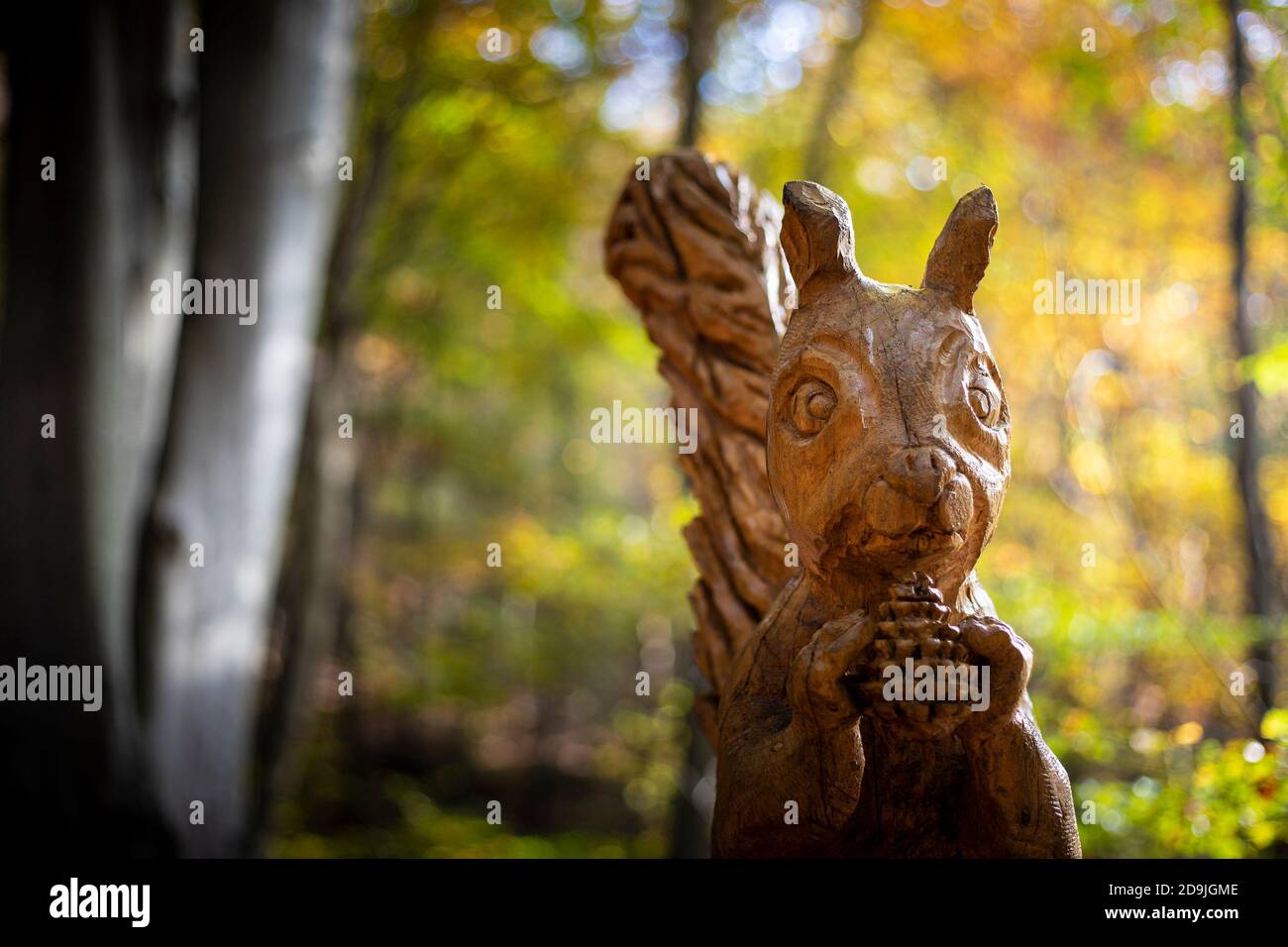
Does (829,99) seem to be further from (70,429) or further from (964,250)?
(964,250)

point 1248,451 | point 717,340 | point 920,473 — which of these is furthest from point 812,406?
point 1248,451

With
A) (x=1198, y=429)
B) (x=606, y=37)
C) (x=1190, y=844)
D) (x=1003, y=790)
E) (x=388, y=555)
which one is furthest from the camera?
(x=388, y=555)

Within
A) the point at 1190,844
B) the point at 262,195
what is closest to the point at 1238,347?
the point at 1190,844

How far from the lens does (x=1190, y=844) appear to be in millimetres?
3268

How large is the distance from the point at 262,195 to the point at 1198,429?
7.39 metres

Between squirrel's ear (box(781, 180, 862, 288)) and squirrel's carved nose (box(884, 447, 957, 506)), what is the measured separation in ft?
1.57

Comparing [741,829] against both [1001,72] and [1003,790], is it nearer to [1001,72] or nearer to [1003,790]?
[1003,790]

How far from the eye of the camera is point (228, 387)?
4.25 metres

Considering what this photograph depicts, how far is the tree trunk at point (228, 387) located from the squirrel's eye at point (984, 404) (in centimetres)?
333

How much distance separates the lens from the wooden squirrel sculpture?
1.83 meters

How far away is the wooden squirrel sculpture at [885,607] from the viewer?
6.00ft

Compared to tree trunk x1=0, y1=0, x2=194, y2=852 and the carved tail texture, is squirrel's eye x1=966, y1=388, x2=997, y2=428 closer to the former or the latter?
the carved tail texture

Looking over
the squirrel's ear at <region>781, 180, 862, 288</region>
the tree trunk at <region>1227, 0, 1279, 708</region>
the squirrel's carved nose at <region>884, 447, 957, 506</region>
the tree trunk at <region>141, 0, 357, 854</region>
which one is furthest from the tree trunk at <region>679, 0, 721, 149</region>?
the squirrel's carved nose at <region>884, 447, 957, 506</region>

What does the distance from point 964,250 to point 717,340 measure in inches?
39.4
